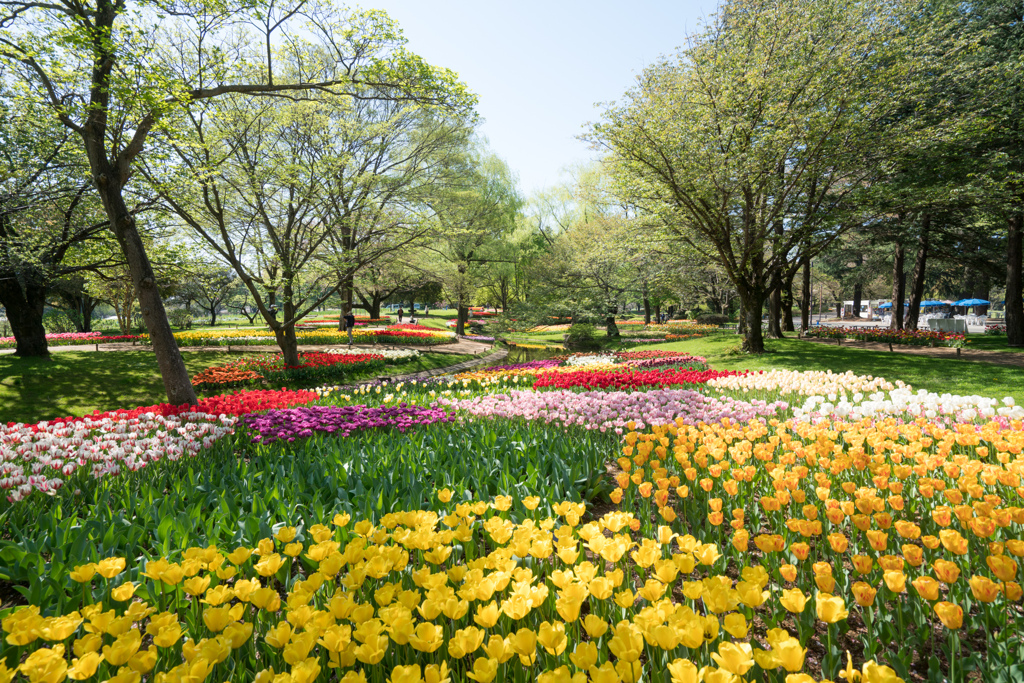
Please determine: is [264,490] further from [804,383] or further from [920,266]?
[920,266]

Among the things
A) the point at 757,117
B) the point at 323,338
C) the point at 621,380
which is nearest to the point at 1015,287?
the point at 757,117

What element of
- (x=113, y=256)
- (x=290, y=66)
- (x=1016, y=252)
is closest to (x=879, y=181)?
(x=1016, y=252)

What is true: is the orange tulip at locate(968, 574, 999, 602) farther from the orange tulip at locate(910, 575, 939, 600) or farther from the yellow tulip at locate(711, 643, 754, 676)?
the yellow tulip at locate(711, 643, 754, 676)

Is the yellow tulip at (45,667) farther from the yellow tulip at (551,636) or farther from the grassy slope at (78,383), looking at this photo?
the grassy slope at (78,383)

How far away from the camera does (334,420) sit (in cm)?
544

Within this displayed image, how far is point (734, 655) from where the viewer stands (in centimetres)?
112

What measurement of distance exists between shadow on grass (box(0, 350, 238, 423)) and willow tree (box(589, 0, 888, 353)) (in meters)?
13.8

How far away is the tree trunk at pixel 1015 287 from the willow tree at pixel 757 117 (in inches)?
212

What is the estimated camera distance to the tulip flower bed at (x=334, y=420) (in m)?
4.96

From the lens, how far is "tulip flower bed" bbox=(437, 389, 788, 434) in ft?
15.9

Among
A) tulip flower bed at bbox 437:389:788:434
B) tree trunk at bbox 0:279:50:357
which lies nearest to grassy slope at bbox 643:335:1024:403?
tulip flower bed at bbox 437:389:788:434

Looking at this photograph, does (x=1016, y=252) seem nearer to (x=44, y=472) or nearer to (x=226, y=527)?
(x=226, y=527)

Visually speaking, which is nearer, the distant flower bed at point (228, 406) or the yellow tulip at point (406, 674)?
the yellow tulip at point (406, 674)

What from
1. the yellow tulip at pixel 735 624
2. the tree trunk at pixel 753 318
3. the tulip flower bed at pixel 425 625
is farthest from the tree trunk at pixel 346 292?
the yellow tulip at pixel 735 624
